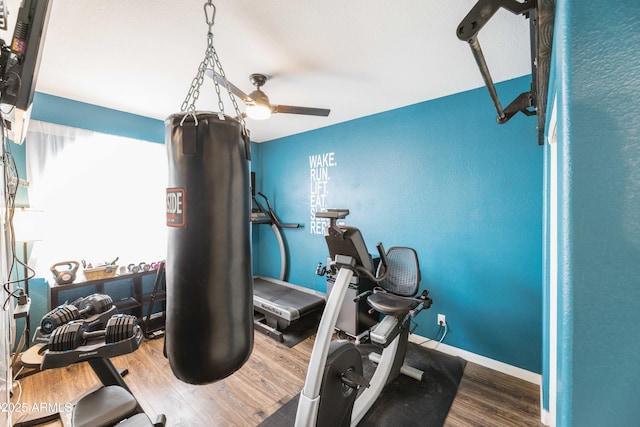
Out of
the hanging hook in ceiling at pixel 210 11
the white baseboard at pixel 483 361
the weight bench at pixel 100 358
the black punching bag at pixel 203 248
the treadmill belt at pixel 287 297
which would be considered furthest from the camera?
the treadmill belt at pixel 287 297

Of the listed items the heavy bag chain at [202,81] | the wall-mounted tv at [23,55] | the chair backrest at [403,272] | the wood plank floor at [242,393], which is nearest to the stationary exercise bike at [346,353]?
the chair backrest at [403,272]

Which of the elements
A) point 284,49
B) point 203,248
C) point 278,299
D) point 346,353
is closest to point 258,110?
point 284,49

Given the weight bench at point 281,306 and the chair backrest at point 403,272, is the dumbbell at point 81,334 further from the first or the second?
the chair backrest at point 403,272

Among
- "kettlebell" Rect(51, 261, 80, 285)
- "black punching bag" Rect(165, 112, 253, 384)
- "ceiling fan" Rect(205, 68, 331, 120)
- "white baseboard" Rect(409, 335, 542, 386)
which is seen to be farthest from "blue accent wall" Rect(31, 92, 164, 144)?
"white baseboard" Rect(409, 335, 542, 386)

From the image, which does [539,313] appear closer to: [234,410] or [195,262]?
[234,410]

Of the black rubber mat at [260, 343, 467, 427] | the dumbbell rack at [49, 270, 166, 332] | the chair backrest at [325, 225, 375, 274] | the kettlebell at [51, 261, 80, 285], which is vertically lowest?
the black rubber mat at [260, 343, 467, 427]

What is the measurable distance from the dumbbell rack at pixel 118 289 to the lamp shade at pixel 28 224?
2.10 feet

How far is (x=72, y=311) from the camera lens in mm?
1789

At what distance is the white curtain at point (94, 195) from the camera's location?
2.64 metres

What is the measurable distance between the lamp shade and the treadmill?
2177 mm

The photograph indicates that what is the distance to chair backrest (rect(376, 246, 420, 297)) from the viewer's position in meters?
2.43

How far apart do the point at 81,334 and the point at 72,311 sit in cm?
54

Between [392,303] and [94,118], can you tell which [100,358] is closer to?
[392,303]

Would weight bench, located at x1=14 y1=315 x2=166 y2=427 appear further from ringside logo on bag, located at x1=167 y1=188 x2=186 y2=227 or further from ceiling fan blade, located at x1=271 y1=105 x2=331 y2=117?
ceiling fan blade, located at x1=271 y1=105 x2=331 y2=117
